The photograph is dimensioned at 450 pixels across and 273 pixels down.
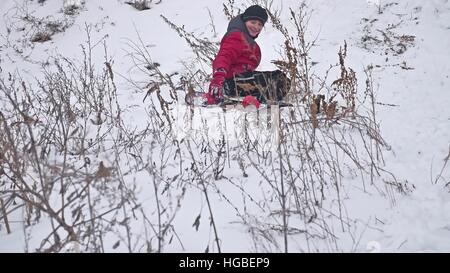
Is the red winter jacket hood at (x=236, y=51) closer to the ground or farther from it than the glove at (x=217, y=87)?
farther from it

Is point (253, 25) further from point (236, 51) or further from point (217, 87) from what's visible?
point (217, 87)

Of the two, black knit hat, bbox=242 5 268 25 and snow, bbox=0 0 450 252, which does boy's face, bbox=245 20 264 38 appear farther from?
snow, bbox=0 0 450 252

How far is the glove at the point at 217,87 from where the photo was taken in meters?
3.56

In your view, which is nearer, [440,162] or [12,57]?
[440,162]

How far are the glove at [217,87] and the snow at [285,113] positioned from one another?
0.36 ft

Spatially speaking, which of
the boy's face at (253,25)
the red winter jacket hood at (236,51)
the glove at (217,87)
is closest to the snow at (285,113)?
the glove at (217,87)

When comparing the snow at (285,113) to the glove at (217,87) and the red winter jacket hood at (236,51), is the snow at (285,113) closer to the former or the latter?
the glove at (217,87)

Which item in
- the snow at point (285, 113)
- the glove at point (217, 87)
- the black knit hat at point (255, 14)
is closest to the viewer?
the snow at point (285, 113)

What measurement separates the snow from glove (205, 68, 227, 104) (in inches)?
4.3

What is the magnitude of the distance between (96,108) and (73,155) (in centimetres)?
73
